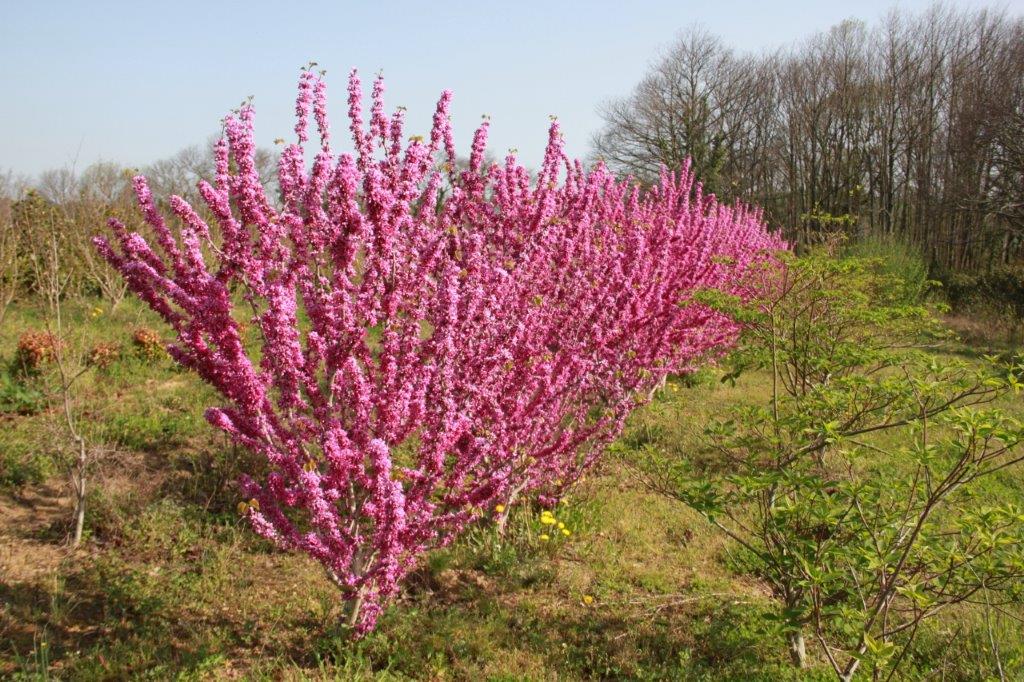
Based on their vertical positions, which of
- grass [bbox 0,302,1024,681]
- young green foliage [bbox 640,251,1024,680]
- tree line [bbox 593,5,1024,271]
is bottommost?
grass [bbox 0,302,1024,681]

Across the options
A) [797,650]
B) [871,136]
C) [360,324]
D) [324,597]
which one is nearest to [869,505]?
[797,650]

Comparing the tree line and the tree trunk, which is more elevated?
the tree line

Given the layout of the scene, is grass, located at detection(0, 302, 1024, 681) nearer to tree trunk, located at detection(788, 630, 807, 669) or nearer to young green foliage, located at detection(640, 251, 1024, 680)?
tree trunk, located at detection(788, 630, 807, 669)

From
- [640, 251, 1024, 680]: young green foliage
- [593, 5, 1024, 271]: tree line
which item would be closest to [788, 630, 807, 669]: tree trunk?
[640, 251, 1024, 680]: young green foliage

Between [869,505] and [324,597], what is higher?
[869,505]

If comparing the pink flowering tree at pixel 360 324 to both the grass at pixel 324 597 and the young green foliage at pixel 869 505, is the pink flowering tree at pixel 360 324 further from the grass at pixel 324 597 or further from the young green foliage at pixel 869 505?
the young green foliage at pixel 869 505

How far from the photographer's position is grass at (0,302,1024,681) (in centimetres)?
326

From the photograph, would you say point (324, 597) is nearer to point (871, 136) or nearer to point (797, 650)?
point (797, 650)

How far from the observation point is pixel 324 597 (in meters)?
3.79

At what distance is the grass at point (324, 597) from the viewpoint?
3.26m

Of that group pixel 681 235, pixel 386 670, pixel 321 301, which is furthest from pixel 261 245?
pixel 681 235

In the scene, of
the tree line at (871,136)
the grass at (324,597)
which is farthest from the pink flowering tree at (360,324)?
the tree line at (871,136)

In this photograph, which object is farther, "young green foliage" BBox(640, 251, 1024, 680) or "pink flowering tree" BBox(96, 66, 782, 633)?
"pink flowering tree" BBox(96, 66, 782, 633)

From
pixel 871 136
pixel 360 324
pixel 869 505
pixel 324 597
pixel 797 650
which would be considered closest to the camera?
pixel 360 324
